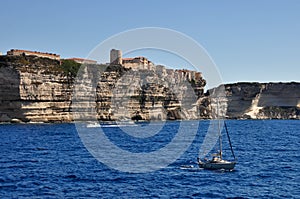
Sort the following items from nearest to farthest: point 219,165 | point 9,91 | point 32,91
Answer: point 219,165 < point 9,91 < point 32,91

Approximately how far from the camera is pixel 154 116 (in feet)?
534

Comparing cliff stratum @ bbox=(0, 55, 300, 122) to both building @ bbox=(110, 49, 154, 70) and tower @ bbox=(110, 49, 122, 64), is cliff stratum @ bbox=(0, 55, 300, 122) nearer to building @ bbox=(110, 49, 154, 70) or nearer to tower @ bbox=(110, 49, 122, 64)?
building @ bbox=(110, 49, 154, 70)

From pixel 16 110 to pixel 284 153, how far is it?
78.4 meters

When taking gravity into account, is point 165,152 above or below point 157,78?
below

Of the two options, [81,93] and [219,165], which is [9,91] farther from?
[219,165]

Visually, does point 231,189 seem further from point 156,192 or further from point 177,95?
point 177,95

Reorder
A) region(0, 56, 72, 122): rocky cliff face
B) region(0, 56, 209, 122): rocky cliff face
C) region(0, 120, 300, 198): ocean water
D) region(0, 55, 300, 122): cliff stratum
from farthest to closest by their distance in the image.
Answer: region(0, 55, 300, 122): cliff stratum < region(0, 56, 209, 122): rocky cliff face < region(0, 56, 72, 122): rocky cliff face < region(0, 120, 300, 198): ocean water

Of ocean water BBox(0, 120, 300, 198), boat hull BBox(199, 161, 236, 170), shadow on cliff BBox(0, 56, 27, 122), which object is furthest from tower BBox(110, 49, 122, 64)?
boat hull BBox(199, 161, 236, 170)

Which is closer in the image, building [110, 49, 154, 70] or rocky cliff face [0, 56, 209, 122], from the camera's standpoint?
rocky cliff face [0, 56, 209, 122]

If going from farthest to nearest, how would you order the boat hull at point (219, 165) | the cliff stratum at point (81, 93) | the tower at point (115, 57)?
the tower at point (115, 57) < the cliff stratum at point (81, 93) < the boat hull at point (219, 165)

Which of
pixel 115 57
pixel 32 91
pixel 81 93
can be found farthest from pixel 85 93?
pixel 115 57

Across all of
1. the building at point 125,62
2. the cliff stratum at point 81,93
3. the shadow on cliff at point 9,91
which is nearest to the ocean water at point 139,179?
the shadow on cliff at point 9,91

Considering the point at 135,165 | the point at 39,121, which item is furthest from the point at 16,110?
the point at 135,165

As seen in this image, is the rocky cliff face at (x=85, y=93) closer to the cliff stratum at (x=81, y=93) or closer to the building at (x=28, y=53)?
the cliff stratum at (x=81, y=93)
